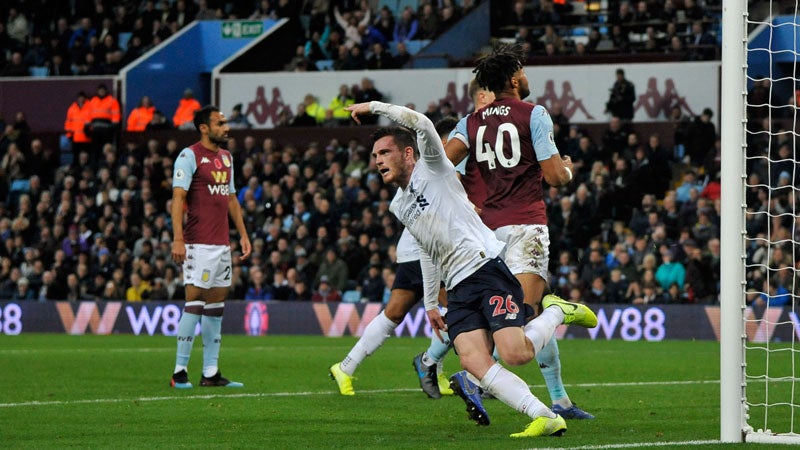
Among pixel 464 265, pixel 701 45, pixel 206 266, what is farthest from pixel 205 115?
pixel 701 45

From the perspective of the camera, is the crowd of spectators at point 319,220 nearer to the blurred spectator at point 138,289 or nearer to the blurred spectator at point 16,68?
the blurred spectator at point 138,289

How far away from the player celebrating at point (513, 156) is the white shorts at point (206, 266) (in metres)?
3.59

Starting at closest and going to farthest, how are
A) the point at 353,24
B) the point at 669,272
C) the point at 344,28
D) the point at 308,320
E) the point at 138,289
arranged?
the point at 669,272, the point at 308,320, the point at 138,289, the point at 353,24, the point at 344,28

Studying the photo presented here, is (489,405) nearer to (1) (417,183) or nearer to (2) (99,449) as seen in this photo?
(1) (417,183)

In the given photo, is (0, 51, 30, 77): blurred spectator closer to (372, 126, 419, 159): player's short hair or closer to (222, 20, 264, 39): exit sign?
(222, 20, 264, 39): exit sign

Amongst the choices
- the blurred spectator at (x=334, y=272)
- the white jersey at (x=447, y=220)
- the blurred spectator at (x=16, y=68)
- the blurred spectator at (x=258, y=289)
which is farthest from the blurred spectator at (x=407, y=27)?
the white jersey at (x=447, y=220)

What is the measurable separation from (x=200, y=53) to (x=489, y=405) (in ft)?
70.5

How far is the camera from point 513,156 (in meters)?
8.49

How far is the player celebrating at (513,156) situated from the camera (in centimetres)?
834

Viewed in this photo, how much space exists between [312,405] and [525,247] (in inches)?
88.4

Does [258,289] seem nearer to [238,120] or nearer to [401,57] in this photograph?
[238,120]

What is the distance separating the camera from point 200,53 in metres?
30.2

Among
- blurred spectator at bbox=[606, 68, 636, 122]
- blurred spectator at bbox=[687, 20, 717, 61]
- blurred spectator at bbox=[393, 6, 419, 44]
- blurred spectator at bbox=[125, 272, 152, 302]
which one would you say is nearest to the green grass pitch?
blurred spectator at bbox=[125, 272, 152, 302]

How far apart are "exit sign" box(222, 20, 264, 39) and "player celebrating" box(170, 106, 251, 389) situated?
738 inches
